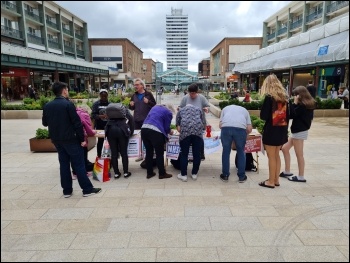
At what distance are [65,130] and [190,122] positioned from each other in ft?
6.63

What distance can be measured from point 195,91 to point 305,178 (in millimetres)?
2676

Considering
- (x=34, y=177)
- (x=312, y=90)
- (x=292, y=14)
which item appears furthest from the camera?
(x=292, y=14)

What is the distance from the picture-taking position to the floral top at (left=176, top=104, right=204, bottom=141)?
15.1ft

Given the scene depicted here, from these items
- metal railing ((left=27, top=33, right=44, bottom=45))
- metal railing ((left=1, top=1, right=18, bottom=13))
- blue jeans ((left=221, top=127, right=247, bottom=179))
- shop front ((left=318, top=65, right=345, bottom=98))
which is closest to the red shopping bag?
blue jeans ((left=221, top=127, right=247, bottom=179))

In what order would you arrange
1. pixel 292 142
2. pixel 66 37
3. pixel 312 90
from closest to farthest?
pixel 292 142, pixel 312 90, pixel 66 37

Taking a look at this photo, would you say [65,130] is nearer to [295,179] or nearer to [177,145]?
[177,145]

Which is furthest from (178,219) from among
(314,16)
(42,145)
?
(314,16)

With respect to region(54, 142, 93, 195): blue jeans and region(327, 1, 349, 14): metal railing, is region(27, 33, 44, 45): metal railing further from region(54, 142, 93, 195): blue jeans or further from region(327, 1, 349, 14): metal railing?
region(327, 1, 349, 14): metal railing

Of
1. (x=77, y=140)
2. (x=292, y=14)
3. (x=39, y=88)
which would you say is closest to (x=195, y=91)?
(x=77, y=140)

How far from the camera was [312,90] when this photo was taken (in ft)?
38.3

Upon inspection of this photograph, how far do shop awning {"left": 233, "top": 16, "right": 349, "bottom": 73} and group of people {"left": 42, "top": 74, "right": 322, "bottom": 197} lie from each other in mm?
10781

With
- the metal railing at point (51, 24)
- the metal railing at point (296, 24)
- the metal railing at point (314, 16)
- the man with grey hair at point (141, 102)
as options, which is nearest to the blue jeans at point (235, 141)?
the man with grey hair at point (141, 102)

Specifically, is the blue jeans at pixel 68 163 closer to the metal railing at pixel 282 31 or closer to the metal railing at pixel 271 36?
the metal railing at pixel 282 31

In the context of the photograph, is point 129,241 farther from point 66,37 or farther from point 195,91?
point 66,37
